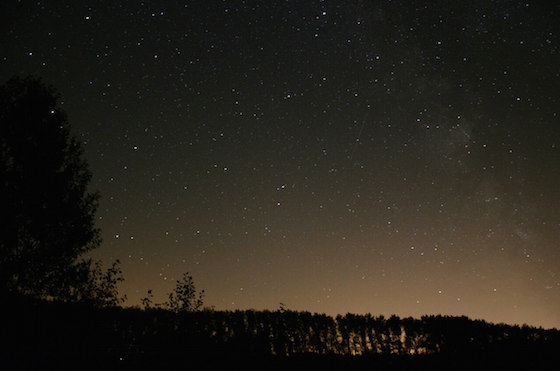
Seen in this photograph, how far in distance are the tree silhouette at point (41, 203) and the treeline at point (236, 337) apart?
121 inches

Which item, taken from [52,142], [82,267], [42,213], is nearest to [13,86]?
[52,142]

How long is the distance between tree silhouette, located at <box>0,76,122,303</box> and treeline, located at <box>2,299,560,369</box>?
121 inches

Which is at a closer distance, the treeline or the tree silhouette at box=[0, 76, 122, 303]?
the treeline

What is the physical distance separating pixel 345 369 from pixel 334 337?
158 cm

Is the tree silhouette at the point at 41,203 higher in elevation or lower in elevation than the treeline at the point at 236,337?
higher

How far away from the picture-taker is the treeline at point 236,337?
1122cm

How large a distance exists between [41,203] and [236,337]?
28.2 ft

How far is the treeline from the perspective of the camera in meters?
11.2

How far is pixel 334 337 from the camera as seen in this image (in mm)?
15430

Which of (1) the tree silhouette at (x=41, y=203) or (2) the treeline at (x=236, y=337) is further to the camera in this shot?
(1) the tree silhouette at (x=41, y=203)

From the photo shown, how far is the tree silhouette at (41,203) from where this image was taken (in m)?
15.2

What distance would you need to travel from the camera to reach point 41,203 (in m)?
15.9

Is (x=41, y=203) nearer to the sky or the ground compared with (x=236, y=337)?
nearer to the sky

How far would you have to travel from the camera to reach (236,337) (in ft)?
47.3
